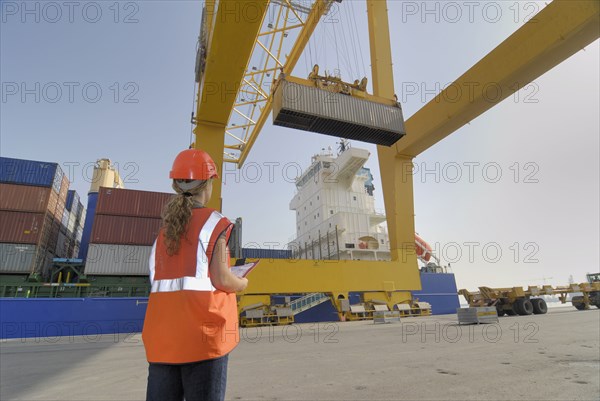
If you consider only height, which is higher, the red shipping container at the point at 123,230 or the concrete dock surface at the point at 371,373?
the red shipping container at the point at 123,230

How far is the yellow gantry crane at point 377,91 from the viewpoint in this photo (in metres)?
7.99

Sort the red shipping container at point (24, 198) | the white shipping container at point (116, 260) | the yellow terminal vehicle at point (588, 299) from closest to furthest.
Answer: the red shipping container at point (24, 198)
the white shipping container at point (116, 260)
the yellow terminal vehicle at point (588, 299)

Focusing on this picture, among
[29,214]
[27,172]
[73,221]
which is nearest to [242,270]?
[29,214]

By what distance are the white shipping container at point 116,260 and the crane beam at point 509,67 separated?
42.8ft

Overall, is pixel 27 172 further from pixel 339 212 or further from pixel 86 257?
pixel 339 212

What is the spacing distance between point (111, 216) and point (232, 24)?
1223 cm

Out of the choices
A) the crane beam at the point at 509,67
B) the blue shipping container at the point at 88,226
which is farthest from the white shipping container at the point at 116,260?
the crane beam at the point at 509,67

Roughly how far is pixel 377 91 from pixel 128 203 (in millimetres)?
13214

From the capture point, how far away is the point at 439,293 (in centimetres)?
1947

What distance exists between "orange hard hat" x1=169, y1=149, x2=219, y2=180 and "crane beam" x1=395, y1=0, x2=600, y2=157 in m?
10.2

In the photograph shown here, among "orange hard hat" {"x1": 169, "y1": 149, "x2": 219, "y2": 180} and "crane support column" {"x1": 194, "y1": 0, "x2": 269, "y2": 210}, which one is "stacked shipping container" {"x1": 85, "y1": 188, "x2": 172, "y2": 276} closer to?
"crane support column" {"x1": 194, "y1": 0, "x2": 269, "y2": 210}

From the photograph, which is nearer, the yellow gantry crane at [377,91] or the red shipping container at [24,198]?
the yellow gantry crane at [377,91]

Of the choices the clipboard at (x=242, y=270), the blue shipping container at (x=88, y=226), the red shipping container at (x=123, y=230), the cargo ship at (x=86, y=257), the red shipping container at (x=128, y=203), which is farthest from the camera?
the blue shipping container at (x=88, y=226)

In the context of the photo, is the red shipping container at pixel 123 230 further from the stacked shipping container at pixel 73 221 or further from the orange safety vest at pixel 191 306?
the orange safety vest at pixel 191 306
